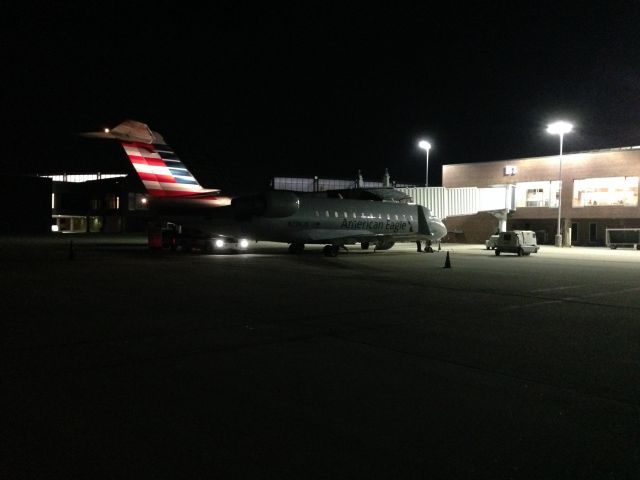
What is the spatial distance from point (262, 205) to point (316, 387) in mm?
23377

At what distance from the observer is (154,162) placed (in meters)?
30.0

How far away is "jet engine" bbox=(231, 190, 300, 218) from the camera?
29.7 metres

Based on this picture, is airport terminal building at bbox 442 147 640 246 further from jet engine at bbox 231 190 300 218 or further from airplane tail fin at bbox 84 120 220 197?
airplane tail fin at bbox 84 120 220 197

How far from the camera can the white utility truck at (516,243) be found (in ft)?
122

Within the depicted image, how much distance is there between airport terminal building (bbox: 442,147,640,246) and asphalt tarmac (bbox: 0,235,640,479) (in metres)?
42.9

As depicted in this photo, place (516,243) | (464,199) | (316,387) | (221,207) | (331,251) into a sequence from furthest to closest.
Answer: (464,199), (516,243), (331,251), (221,207), (316,387)

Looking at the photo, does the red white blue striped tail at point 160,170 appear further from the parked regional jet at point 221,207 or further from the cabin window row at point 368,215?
the cabin window row at point 368,215

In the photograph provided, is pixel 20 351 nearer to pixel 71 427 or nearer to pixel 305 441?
pixel 71 427

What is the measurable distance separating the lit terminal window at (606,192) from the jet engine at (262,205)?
37.0m

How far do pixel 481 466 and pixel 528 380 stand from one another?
118 inches

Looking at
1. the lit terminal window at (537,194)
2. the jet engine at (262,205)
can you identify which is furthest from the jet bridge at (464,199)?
the jet engine at (262,205)

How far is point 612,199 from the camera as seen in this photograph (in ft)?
178

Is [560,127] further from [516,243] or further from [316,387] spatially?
[316,387]

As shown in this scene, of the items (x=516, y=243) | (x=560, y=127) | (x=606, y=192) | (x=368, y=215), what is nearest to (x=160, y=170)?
(x=368, y=215)
